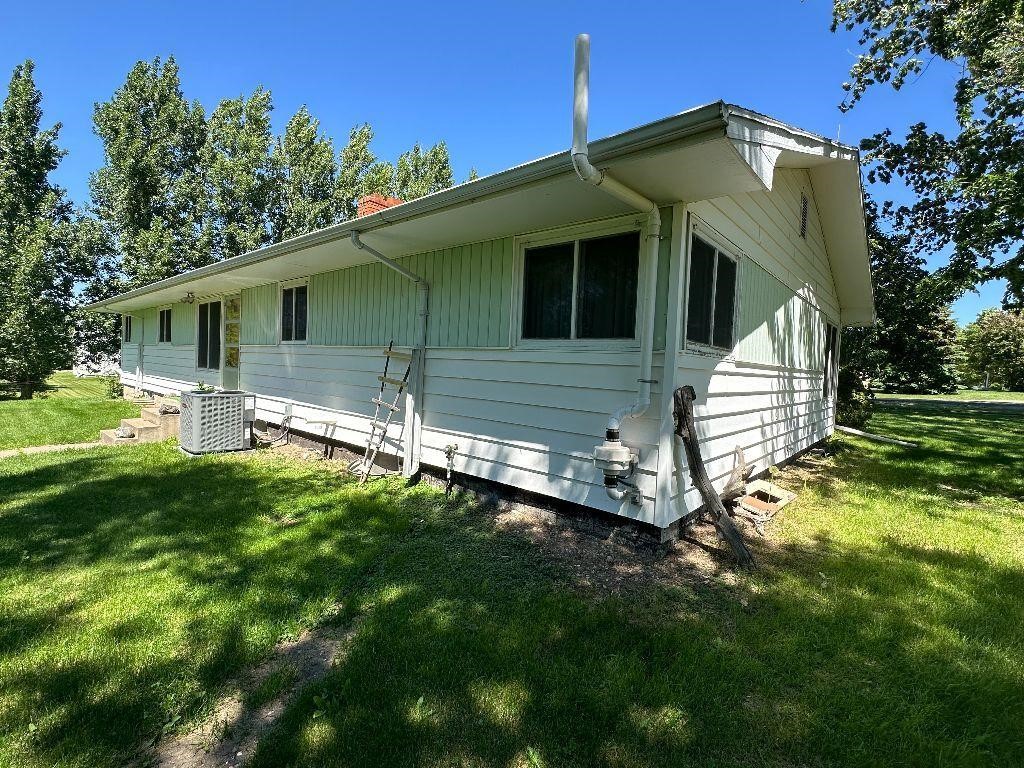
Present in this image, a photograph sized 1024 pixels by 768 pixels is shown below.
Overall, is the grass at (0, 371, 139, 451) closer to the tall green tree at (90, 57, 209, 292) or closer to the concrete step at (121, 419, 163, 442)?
the concrete step at (121, 419, 163, 442)

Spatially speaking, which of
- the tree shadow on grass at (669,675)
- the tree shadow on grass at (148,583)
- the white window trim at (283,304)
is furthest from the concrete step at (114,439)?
the tree shadow on grass at (669,675)

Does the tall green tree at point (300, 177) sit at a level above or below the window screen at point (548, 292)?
above

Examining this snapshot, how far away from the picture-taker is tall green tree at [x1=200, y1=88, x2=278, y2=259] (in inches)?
804

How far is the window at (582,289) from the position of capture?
4.02m

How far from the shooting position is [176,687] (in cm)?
236

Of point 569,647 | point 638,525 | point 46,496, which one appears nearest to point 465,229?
point 638,525

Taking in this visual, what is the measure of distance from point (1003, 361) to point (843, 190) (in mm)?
40282

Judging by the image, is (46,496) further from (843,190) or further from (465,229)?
(843,190)

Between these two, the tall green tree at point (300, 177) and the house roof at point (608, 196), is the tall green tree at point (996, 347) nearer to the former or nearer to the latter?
the house roof at point (608, 196)

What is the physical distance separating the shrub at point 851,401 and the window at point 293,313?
1116cm

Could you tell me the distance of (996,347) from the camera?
3384cm

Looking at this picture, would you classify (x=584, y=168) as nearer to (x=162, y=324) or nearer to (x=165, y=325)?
(x=165, y=325)

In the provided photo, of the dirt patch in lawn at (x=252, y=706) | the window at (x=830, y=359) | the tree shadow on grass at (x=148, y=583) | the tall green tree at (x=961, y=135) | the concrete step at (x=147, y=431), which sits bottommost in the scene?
the dirt patch in lawn at (x=252, y=706)

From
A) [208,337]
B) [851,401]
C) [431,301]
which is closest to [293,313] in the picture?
[431,301]
